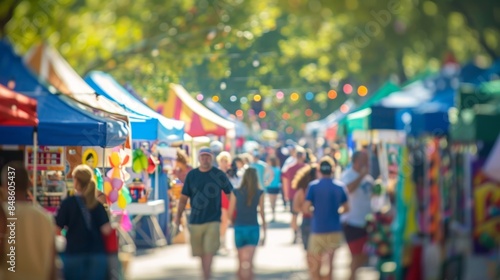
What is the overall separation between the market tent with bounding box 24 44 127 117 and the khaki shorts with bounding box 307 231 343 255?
4.01 meters

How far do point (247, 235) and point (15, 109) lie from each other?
3.85 metres

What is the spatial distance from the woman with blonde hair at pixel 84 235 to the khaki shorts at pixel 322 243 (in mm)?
3267

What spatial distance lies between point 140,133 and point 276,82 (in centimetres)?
4267

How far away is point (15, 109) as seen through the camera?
11.8 metres

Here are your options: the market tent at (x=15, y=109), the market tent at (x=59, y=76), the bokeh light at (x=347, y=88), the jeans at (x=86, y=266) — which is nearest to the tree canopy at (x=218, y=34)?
the market tent at (x=59, y=76)

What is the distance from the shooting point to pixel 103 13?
38.2m

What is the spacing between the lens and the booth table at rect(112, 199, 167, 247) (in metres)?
19.1

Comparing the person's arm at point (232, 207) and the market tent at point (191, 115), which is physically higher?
the market tent at point (191, 115)

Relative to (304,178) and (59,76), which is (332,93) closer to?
(59,76)

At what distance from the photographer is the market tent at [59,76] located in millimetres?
16594

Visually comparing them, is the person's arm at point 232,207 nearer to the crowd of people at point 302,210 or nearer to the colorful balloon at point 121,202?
the crowd of people at point 302,210

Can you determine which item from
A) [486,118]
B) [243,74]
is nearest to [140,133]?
[486,118]

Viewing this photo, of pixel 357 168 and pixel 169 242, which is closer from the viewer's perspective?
pixel 357 168

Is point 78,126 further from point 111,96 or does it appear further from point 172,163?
point 172,163
